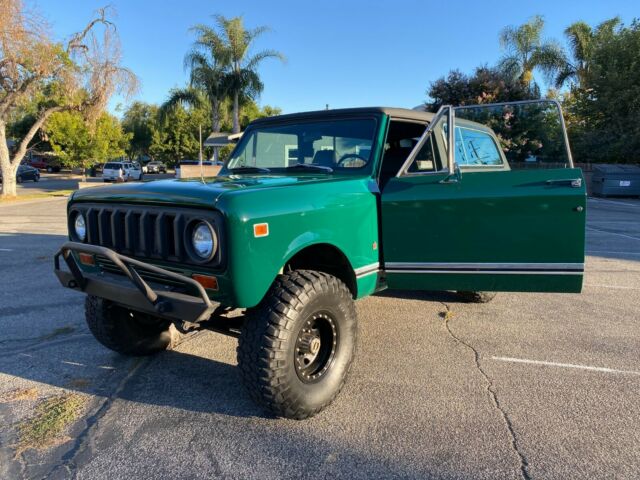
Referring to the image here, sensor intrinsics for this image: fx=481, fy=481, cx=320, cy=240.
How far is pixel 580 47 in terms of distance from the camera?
2628 cm

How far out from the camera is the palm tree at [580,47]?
85.3ft

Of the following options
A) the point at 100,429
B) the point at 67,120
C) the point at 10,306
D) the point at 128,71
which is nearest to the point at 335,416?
the point at 100,429

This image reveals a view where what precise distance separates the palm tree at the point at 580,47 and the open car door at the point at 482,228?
88.5ft

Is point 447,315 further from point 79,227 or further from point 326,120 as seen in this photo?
point 79,227

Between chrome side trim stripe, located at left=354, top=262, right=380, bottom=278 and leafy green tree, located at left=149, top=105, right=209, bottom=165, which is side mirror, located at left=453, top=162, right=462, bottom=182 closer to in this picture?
chrome side trim stripe, located at left=354, top=262, right=380, bottom=278

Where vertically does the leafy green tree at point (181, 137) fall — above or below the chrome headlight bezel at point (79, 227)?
above

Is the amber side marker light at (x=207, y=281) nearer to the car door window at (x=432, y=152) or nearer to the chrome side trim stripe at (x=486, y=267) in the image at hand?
the chrome side trim stripe at (x=486, y=267)

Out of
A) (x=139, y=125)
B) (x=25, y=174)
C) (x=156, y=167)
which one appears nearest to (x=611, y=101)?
(x=25, y=174)

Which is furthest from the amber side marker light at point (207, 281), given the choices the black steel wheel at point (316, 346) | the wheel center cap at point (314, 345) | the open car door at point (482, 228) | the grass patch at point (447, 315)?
the grass patch at point (447, 315)

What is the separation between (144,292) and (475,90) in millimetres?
22458

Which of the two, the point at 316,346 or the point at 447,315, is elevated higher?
the point at 316,346

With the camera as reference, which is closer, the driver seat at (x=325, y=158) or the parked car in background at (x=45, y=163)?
the driver seat at (x=325, y=158)

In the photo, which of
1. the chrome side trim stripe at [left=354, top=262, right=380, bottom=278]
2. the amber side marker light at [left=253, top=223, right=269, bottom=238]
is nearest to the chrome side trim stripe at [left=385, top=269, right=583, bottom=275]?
the chrome side trim stripe at [left=354, top=262, right=380, bottom=278]

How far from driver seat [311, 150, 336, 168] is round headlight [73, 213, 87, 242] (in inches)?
73.5
